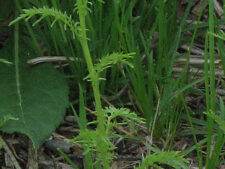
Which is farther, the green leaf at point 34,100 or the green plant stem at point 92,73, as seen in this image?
the green leaf at point 34,100

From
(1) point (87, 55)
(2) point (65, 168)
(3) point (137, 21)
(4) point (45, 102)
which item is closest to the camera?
(1) point (87, 55)

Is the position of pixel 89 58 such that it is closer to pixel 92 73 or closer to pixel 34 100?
pixel 92 73

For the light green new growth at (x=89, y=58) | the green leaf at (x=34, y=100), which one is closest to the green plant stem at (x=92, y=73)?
the light green new growth at (x=89, y=58)

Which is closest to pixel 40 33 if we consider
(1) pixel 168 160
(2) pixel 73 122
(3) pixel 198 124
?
(2) pixel 73 122

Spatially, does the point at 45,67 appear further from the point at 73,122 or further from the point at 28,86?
the point at 73,122

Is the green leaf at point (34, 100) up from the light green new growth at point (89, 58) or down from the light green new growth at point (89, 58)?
down

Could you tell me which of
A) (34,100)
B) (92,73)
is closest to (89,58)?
(92,73)

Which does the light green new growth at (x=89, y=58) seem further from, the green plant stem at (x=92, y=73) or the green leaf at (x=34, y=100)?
the green leaf at (x=34, y=100)

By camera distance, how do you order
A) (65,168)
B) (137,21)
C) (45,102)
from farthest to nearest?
1. (137,21)
2. (45,102)
3. (65,168)

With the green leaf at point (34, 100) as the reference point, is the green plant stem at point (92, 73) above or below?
above
